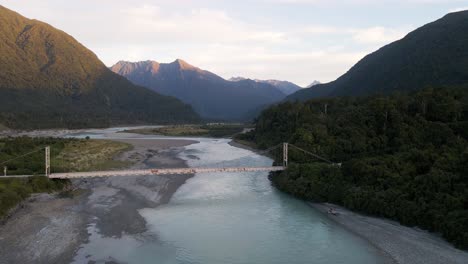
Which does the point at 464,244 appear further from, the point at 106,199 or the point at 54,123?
the point at 54,123

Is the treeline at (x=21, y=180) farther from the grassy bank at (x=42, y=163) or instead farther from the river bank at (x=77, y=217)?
the river bank at (x=77, y=217)

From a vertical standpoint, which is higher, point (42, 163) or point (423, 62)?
point (423, 62)

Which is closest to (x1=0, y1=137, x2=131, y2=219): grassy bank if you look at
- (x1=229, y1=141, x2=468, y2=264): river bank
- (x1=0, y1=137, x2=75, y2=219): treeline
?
(x1=0, y1=137, x2=75, y2=219): treeline

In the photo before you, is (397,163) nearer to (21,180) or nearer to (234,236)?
(234,236)

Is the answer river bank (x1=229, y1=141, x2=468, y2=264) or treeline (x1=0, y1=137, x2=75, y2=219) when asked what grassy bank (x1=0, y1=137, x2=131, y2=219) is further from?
river bank (x1=229, y1=141, x2=468, y2=264)

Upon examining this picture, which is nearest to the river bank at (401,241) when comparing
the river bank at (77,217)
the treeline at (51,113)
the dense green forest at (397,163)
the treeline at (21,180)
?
the dense green forest at (397,163)

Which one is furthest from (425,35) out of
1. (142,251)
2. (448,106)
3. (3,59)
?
(3,59)

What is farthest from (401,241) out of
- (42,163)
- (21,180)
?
(42,163)
